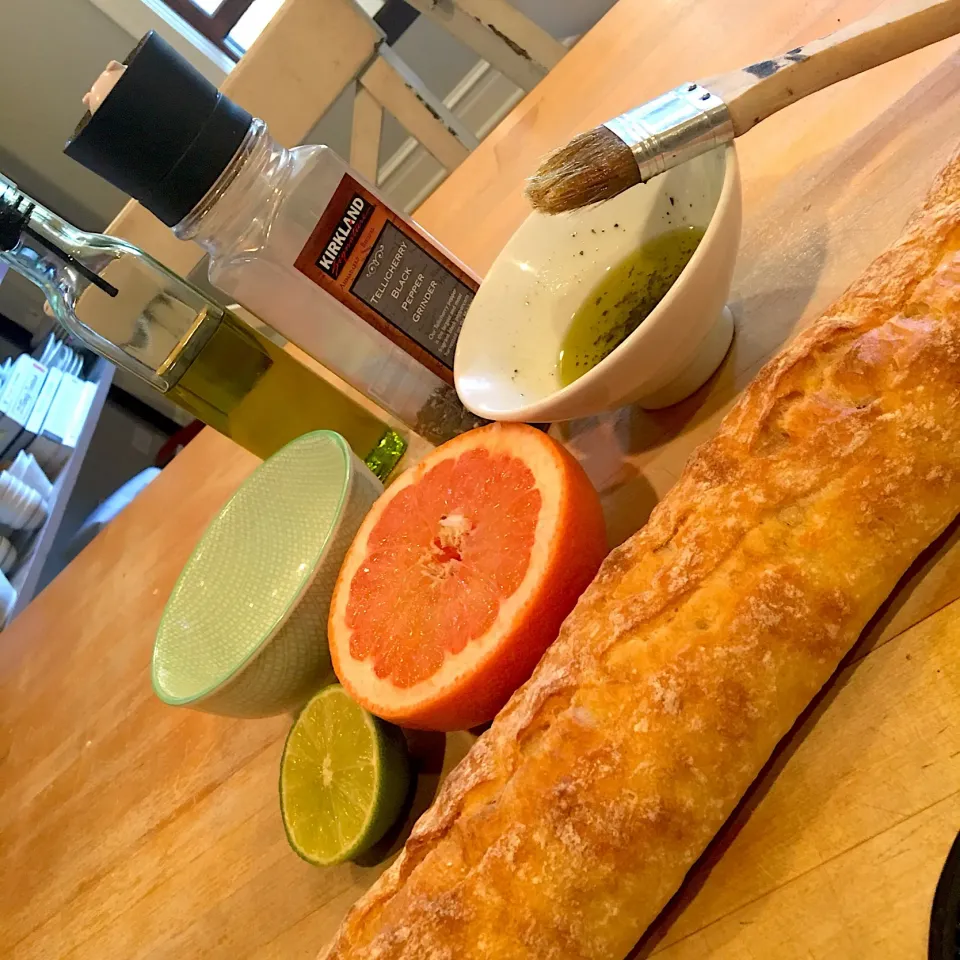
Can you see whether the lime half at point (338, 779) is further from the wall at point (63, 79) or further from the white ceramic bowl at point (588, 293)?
the wall at point (63, 79)

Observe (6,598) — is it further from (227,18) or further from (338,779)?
(227,18)

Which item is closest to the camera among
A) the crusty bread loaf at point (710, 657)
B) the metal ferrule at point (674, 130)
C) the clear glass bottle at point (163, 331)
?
the crusty bread loaf at point (710, 657)

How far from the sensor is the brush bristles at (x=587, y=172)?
721 millimetres

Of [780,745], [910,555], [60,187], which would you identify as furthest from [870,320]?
[60,187]

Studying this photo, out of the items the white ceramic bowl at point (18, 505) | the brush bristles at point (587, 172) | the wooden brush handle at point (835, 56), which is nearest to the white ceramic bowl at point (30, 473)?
the white ceramic bowl at point (18, 505)

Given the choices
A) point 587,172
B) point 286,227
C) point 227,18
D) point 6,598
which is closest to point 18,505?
point 6,598

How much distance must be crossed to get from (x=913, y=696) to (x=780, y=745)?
95 millimetres

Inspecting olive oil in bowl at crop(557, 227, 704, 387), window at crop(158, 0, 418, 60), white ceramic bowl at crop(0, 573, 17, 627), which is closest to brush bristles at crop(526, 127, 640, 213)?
olive oil in bowl at crop(557, 227, 704, 387)

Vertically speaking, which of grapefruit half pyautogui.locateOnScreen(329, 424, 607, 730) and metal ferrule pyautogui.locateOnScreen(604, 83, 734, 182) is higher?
metal ferrule pyautogui.locateOnScreen(604, 83, 734, 182)

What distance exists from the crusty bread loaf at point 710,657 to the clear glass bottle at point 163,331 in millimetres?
648

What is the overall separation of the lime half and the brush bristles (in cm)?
52

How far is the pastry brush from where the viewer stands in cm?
72

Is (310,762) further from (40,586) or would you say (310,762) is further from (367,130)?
(40,586)

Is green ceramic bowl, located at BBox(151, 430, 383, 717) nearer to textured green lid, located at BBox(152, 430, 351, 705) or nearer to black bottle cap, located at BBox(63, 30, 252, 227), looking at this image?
textured green lid, located at BBox(152, 430, 351, 705)
